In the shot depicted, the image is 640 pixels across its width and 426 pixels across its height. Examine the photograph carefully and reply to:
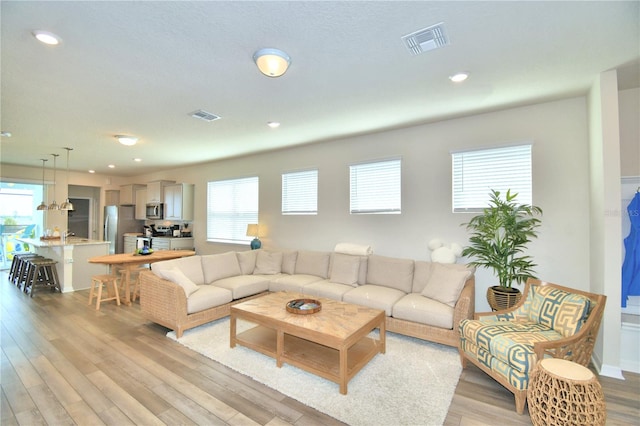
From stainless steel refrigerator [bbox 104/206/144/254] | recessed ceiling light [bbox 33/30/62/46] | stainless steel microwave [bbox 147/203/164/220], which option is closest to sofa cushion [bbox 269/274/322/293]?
recessed ceiling light [bbox 33/30/62/46]

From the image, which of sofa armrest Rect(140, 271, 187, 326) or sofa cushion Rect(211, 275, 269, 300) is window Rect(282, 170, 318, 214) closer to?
sofa cushion Rect(211, 275, 269, 300)

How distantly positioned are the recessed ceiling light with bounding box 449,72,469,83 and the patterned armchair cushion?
2401 mm

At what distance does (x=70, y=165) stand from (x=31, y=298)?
3.91 metres

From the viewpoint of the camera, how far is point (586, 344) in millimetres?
2297

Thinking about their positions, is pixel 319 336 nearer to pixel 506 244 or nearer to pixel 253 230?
pixel 506 244

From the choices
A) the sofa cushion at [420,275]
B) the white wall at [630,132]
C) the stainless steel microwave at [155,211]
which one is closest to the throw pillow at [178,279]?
the sofa cushion at [420,275]

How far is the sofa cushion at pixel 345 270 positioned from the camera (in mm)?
4277

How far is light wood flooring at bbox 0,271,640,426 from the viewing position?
2.08 meters

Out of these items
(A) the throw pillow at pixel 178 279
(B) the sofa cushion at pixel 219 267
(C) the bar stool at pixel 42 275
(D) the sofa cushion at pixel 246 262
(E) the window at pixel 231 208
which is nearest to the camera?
(A) the throw pillow at pixel 178 279

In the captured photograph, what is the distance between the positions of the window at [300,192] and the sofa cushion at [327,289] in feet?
5.37

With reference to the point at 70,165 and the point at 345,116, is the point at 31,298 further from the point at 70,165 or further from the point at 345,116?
the point at 345,116

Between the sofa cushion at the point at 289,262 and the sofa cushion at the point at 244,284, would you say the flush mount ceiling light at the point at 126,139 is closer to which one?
the sofa cushion at the point at 244,284

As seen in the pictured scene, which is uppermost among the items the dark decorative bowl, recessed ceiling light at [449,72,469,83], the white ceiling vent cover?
recessed ceiling light at [449,72,469,83]

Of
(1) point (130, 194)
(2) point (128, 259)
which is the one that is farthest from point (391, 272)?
(1) point (130, 194)
